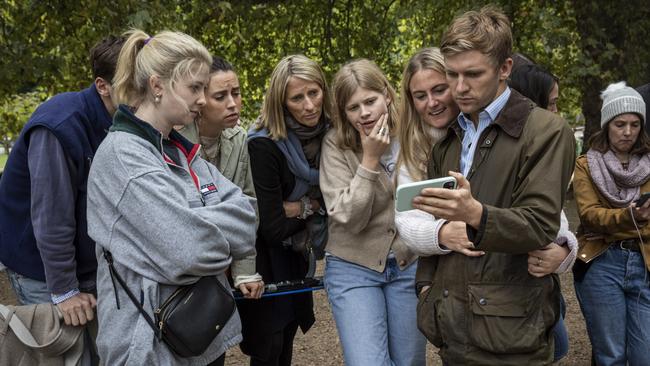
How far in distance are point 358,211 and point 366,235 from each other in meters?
0.19

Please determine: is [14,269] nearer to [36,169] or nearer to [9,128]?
[36,169]

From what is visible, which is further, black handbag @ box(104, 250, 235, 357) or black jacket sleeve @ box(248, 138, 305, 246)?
black jacket sleeve @ box(248, 138, 305, 246)

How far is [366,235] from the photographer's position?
3488 mm

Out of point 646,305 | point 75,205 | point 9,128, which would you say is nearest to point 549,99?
point 646,305

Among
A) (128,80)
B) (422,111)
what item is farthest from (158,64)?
(422,111)

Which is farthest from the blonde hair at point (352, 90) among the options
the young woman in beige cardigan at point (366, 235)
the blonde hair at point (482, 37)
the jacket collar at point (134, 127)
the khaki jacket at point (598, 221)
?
the khaki jacket at point (598, 221)

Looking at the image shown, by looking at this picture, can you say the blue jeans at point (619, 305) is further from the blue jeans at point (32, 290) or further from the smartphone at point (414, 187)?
the blue jeans at point (32, 290)

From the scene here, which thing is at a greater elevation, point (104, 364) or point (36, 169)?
point (36, 169)

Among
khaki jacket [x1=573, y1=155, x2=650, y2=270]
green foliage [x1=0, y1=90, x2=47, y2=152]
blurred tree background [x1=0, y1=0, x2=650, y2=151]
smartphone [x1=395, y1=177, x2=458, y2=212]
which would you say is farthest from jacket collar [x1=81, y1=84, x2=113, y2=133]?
green foliage [x1=0, y1=90, x2=47, y2=152]

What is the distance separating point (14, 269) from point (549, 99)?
7.91 ft

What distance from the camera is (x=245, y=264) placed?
11.7 ft

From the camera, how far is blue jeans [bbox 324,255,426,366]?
3.34 m

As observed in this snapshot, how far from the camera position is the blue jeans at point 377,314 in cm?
334

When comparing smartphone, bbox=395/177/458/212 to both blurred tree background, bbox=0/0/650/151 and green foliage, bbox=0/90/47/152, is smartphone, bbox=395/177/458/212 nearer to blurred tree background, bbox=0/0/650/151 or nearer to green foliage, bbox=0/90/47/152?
blurred tree background, bbox=0/0/650/151
